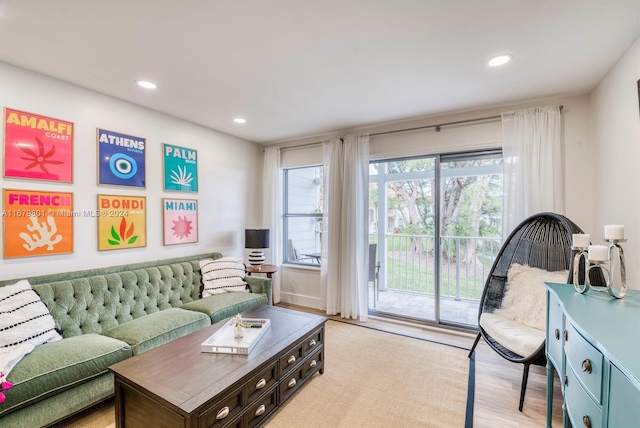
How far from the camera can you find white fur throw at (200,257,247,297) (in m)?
3.21

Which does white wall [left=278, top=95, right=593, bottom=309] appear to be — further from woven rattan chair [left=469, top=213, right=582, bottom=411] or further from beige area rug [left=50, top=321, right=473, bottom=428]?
beige area rug [left=50, top=321, right=473, bottom=428]

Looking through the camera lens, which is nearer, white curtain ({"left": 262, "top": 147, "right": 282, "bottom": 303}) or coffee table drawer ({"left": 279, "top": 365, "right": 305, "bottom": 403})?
coffee table drawer ({"left": 279, "top": 365, "right": 305, "bottom": 403})

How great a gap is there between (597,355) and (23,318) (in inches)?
124

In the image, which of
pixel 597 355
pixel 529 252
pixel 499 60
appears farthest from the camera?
pixel 529 252

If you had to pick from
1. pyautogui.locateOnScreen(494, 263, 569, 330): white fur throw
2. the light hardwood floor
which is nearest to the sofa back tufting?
the light hardwood floor

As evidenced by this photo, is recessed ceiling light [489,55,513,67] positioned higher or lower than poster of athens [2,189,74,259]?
higher

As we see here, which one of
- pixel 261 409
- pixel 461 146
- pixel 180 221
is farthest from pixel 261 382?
pixel 461 146

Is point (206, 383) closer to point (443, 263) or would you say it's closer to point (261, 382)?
point (261, 382)

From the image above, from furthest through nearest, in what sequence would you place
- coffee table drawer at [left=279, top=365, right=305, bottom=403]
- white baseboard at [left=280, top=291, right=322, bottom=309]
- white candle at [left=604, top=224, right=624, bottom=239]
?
white baseboard at [left=280, top=291, right=322, bottom=309], coffee table drawer at [left=279, top=365, right=305, bottom=403], white candle at [left=604, top=224, right=624, bottom=239]

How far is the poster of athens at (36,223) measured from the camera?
86.4 inches

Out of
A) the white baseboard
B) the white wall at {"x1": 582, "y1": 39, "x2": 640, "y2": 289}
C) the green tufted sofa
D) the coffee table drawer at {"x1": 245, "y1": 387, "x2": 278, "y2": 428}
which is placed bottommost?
the white baseboard

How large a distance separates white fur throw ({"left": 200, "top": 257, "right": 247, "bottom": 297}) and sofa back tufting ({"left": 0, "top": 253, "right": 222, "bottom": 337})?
11 cm

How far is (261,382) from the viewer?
69.2 inches

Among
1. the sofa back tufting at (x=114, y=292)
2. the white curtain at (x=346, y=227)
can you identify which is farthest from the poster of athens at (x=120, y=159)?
the white curtain at (x=346, y=227)
